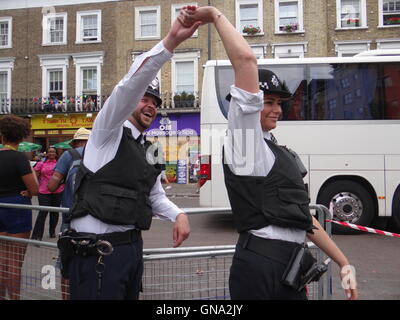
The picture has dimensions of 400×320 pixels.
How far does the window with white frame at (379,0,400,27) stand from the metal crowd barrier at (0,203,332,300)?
19.2 metres

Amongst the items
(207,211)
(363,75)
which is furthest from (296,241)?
(363,75)

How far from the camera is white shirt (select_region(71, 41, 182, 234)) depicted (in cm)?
146

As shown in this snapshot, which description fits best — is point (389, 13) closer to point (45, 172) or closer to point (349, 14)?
point (349, 14)

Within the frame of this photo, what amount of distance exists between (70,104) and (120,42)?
462 centimetres

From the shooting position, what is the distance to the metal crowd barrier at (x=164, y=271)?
238 centimetres

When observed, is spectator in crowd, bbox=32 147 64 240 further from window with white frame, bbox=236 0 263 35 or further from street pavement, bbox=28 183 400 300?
window with white frame, bbox=236 0 263 35

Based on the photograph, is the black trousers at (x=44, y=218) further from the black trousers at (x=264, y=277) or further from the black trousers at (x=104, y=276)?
the black trousers at (x=264, y=277)

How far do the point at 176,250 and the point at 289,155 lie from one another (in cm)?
110

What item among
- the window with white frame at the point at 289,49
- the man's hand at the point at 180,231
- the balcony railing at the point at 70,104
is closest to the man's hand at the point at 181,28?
the man's hand at the point at 180,231

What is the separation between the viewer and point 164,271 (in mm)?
2393

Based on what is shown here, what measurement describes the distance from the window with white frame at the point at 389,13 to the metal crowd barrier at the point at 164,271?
62.9 feet

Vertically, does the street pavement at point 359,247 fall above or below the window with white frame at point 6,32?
below

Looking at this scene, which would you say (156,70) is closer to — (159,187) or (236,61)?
(236,61)

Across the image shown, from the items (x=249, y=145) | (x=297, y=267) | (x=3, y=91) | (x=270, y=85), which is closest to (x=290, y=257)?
(x=297, y=267)
